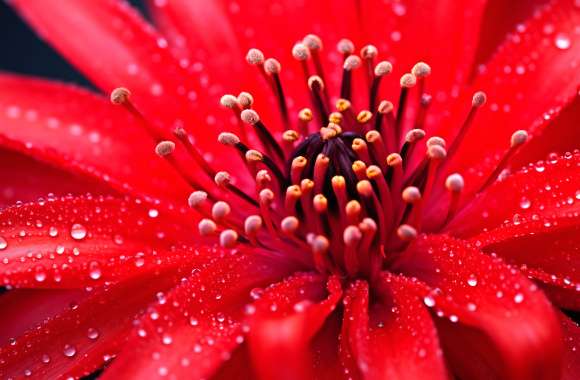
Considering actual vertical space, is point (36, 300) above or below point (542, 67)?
below

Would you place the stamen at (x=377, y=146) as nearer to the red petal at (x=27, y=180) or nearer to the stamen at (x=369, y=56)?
the stamen at (x=369, y=56)

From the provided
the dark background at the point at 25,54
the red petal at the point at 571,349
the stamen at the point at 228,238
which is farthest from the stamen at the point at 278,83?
the dark background at the point at 25,54

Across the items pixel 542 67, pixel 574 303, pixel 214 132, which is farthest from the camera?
pixel 214 132

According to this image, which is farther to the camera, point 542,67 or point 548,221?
point 542,67

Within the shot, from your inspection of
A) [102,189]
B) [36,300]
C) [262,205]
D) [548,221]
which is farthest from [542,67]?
[36,300]

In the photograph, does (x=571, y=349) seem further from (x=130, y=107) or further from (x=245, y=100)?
(x=130, y=107)

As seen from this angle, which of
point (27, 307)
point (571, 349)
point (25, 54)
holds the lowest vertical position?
point (571, 349)

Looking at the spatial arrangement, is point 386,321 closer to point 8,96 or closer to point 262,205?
point 262,205

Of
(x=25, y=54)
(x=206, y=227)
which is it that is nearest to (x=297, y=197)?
(x=206, y=227)
